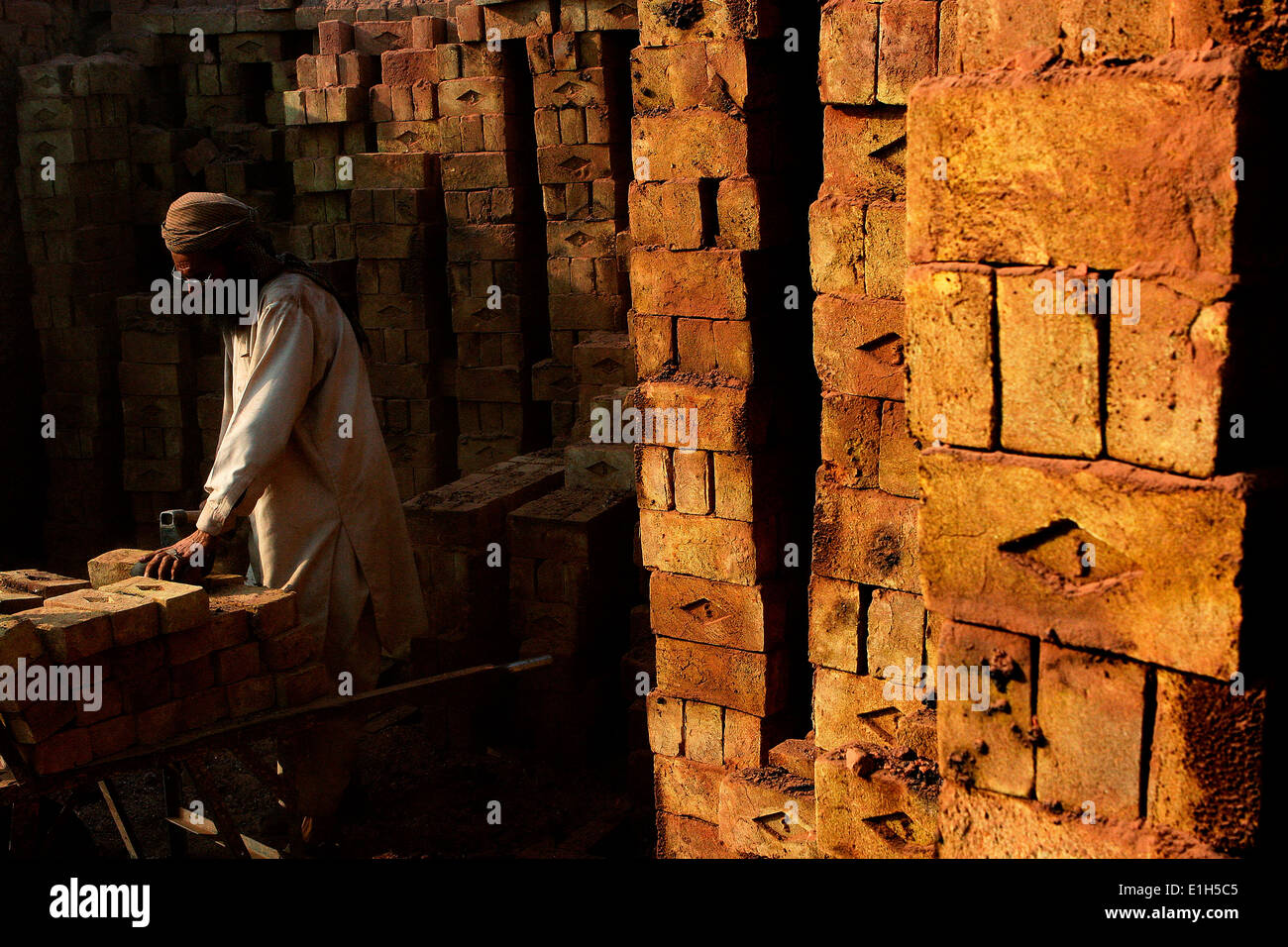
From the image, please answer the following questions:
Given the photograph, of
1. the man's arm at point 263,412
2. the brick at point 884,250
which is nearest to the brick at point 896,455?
the brick at point 884,250

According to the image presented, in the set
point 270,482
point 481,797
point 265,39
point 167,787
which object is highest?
point 265,39

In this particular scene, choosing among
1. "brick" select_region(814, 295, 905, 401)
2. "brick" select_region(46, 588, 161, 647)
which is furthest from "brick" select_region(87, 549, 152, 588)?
"brick" select_region(814, 295, 905, 401)

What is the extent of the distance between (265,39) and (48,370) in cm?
346

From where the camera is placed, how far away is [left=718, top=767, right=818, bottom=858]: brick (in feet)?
14.4

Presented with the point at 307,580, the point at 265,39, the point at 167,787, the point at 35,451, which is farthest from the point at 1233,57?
the point at 35,451

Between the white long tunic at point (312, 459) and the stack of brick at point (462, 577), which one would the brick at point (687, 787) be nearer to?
the white long tunic at point (312, 459)

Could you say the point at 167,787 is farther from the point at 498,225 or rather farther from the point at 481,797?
the point at 498,225

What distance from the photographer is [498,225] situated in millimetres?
10086

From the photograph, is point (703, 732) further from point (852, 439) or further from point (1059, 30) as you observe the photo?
point (1059, 30)

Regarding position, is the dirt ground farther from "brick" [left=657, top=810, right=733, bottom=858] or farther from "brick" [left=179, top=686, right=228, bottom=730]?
"brick" [left=179, top=686, right=228, bottom=730]

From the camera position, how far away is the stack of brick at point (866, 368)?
4148mm

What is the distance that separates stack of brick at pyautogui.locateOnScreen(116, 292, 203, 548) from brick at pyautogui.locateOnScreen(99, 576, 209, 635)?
663 cm

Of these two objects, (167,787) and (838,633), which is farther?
(167,787)
